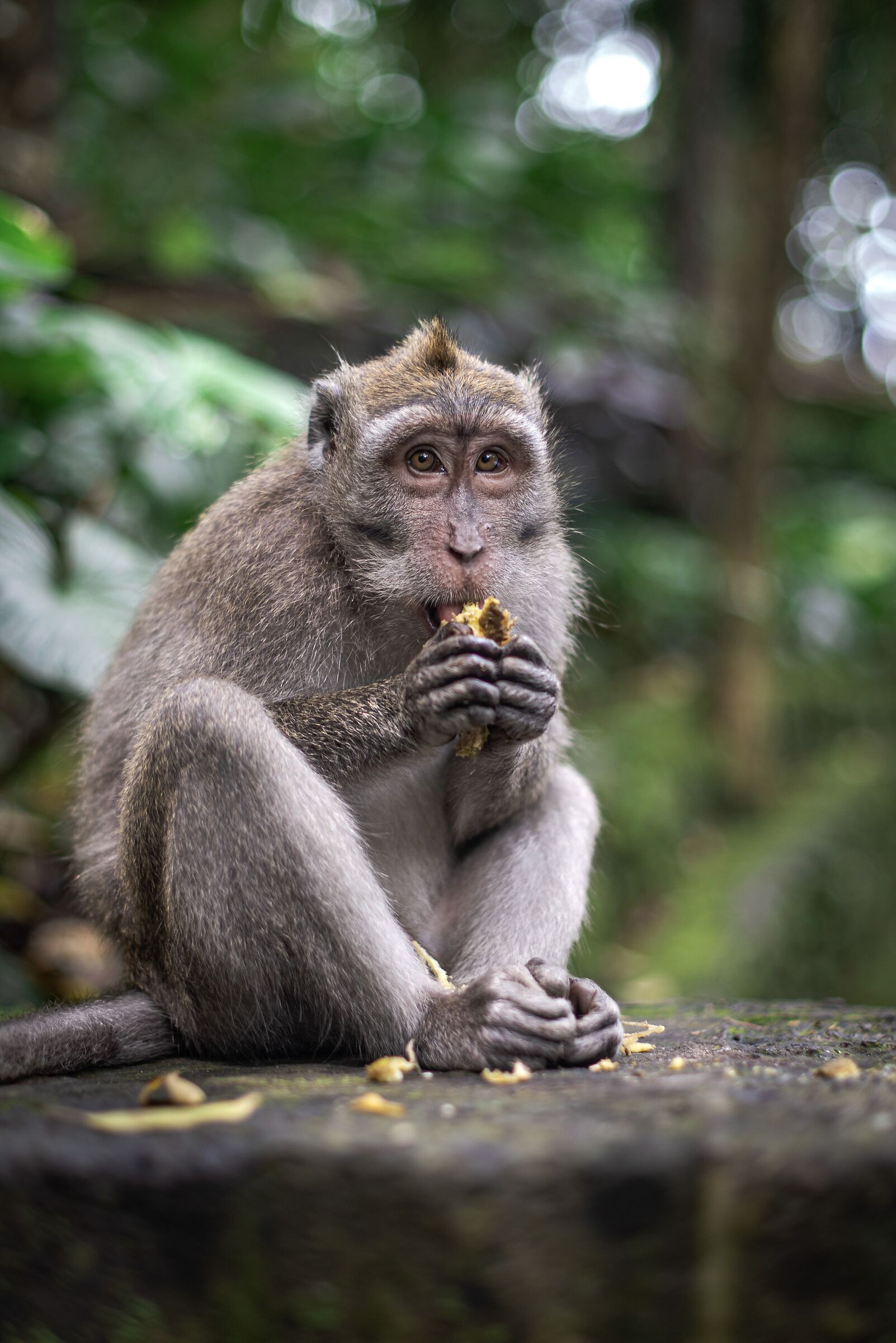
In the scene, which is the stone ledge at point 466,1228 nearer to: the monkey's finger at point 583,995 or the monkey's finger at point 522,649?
the monkey's finger at point 583,995

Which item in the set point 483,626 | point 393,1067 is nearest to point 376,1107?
point 393,1067

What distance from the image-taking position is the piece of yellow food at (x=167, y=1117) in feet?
7.65

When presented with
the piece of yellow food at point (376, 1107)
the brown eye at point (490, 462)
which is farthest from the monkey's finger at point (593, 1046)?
the brown eye at point (490, 462)

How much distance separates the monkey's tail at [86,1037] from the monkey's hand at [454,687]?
1.21 meters

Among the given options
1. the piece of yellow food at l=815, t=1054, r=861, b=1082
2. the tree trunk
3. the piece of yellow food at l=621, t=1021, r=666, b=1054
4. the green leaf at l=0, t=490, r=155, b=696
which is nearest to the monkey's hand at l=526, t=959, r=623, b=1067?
the piece of yellow food at l=621, t=1021, r=666, b=1054

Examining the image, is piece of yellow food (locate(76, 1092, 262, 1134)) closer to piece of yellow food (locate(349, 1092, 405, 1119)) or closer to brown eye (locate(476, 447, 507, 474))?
piece of yellow food (locate(349, 1092, 405, 1119))

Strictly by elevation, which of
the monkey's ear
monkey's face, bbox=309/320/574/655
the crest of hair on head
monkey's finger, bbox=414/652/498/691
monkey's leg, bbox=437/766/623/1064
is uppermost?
the crest of hair on head

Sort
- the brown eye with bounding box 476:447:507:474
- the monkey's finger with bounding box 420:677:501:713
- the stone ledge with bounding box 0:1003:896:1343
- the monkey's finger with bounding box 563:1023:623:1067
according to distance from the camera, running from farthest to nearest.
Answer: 1. the brown eye with bounding box 476:447:507:474
2. the monkey's finger with bounding box 420:677:501:713
3. the monkey's finger with bounding box 563:1023:623:1067
4. the stone ledge with bounding box 0:1003:896:1343

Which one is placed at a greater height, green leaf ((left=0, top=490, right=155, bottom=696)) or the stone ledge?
green leaf ((left=0, top=490, right=155, bottom=696))

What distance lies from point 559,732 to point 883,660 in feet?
28.7

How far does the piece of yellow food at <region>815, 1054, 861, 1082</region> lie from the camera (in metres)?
2.81

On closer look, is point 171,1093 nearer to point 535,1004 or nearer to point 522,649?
point 535,1004

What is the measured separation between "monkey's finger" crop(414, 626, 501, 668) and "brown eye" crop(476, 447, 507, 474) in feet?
2.61

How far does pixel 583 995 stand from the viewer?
3408 mm
